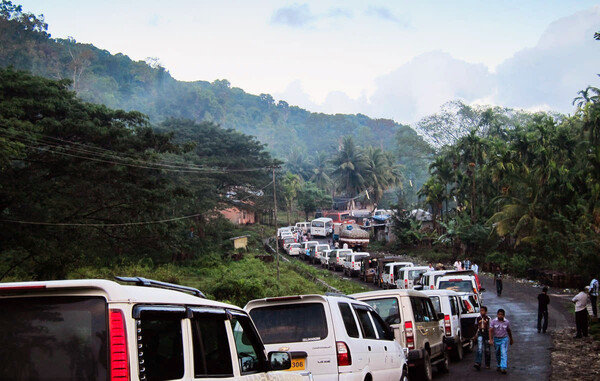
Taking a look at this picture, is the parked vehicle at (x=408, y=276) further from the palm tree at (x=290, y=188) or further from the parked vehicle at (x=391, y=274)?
the palm tree at (x=290, y=188)

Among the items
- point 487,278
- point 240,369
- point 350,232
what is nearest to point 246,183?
point 350,232

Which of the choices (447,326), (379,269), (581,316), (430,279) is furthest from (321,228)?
(447,326)

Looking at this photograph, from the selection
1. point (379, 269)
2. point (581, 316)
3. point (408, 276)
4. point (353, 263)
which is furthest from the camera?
point (353, 263)

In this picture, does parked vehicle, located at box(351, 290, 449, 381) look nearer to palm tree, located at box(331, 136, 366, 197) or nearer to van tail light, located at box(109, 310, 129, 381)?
van tail light, located at box(109, 310, 129, 381)

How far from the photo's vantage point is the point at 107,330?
3988 mm

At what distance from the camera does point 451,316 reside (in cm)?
1739

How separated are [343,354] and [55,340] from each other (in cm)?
550

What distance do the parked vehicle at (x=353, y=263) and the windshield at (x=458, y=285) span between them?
73.1ft

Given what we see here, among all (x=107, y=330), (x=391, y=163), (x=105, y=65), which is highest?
(x=105, y=65)

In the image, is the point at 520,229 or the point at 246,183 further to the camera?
the point at 246,183

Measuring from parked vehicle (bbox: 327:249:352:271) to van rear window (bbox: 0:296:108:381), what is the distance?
46.1 meters

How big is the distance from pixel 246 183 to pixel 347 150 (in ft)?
147

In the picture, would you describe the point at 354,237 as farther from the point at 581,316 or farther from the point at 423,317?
the point at 423,317

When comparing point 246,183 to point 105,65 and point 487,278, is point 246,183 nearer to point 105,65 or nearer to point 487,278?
point 487,278
